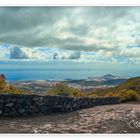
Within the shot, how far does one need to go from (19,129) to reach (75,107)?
39.9 inches

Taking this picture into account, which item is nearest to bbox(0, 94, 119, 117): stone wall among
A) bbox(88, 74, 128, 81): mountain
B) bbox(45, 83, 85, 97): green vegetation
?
bbox(45, 83, 85, 97): green vegetation

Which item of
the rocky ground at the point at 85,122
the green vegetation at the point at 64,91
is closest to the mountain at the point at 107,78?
the green vegetation at the point at 64,91

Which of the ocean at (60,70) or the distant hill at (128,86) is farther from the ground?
the ocean at (60,70)

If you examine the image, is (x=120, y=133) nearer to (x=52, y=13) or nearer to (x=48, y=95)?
(x=48, y=95)

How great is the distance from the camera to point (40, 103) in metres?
9.65

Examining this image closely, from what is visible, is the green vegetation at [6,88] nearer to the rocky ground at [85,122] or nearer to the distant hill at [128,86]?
the rocky ground at [85,122]

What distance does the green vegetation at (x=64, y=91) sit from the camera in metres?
9.59

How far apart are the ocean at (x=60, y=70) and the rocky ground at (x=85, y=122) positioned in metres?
0.55

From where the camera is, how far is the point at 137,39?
935 centimetres

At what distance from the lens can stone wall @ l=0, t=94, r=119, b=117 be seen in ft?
31.2

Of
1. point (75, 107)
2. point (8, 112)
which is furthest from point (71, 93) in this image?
point (8, 112)

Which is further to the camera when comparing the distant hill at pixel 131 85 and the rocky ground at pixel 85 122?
the distant hill at pixel 131 85

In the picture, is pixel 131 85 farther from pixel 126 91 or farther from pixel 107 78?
pixel 107 78

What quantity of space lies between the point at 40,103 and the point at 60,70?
0.59 metres
